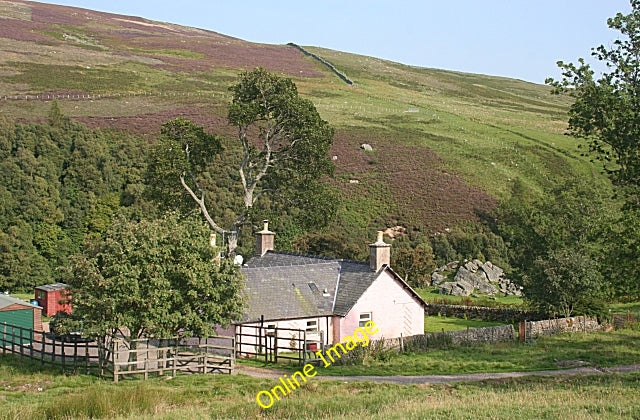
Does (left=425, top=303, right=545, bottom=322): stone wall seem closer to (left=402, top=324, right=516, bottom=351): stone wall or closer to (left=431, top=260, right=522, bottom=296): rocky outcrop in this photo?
(left=431, top=260, right=522, bottom=296): rocky outcrop

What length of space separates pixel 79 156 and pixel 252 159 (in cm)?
2875

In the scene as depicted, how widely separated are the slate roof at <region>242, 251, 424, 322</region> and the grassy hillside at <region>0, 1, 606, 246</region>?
99.1ft

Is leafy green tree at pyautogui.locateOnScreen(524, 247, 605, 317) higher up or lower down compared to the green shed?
Result: higher up

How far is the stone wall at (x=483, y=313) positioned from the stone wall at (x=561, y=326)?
3124 mm

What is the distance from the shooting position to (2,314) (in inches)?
1435

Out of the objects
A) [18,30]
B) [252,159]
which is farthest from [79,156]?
[18,30]

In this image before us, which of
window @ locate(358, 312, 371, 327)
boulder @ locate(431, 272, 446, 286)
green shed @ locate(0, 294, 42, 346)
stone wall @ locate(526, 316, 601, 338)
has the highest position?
window @ locate(358, 312, 371, 327)

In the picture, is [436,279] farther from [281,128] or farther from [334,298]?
[334,298]

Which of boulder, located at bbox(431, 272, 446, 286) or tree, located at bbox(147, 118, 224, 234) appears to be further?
boulder, located at bbox(431, 272, 446, 286)

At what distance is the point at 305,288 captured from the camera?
33.6 metres

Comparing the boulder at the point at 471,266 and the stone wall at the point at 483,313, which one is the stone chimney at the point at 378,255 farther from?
the boulder at the point at 471,266

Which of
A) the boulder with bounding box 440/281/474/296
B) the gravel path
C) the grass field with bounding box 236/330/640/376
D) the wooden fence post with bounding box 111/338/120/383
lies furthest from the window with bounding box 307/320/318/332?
the boulder with bounding box 440/281/474/296

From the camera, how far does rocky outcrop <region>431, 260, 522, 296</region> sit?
54531mm

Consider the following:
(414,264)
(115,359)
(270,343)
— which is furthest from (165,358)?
(414,264)
